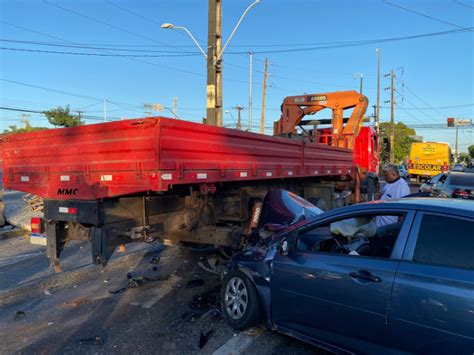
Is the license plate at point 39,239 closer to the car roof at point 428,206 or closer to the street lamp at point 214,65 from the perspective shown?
the car roof at point 428,206

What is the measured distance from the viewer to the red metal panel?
3855 millimetres

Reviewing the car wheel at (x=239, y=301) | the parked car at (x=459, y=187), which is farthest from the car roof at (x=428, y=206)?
the parked car at (x=459, y=187)

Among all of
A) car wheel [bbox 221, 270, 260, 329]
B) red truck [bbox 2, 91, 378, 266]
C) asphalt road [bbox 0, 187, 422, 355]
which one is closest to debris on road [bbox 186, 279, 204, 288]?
asphalt road [bbox 0, 187, 422, 355]

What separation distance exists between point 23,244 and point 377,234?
7211 millimetres

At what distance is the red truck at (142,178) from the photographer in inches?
155

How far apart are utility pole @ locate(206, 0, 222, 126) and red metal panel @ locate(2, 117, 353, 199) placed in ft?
22.5

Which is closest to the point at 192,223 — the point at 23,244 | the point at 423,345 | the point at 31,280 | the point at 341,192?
the point at 31,280

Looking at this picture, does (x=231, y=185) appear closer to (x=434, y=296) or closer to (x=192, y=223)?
(x=192, y=223)

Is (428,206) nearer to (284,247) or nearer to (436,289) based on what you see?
(436,289)

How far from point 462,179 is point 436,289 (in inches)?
449

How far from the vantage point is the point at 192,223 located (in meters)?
5.28

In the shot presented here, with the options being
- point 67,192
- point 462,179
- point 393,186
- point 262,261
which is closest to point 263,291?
point 262,261

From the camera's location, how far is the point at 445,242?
2646 mm

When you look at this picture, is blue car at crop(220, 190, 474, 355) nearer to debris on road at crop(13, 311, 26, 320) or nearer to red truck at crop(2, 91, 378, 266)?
red truck at crop(2, 91, 378, 266)
